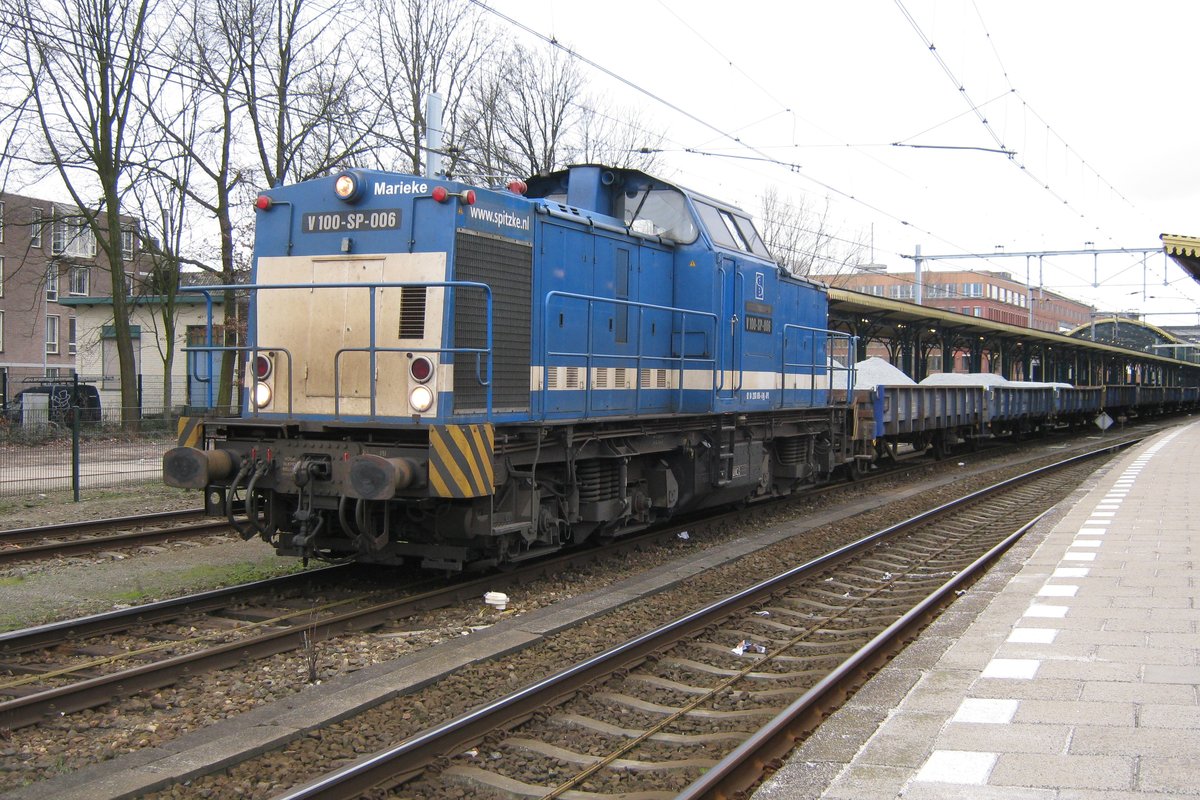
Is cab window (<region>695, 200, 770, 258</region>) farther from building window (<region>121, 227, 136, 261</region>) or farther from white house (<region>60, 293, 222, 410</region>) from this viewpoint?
white house (<region>60, 293, 222, 410</region>)

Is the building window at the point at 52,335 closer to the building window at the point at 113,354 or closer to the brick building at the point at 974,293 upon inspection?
the building window at the point at 113,354

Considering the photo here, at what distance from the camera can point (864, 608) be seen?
7.89 m

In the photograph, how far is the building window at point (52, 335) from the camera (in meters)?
41.6

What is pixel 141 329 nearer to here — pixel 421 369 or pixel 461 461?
pixel 421 369

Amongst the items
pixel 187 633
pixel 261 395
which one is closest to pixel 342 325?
pixel 261 395

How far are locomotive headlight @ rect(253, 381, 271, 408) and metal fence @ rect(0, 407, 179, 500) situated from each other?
25.2 feet

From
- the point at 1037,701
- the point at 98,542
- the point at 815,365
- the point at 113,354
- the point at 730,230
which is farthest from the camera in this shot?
the point at 113,354

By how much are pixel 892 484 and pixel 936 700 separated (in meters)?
13.0

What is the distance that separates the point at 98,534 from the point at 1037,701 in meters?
9.68

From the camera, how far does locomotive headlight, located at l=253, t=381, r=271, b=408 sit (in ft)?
26.1

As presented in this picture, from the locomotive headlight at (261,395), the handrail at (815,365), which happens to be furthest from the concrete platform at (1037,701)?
the locomotive headlight at (261,395)

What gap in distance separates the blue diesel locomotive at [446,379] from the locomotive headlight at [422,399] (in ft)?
0.06

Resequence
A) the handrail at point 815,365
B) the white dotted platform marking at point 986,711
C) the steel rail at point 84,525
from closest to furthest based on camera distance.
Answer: the white dotted platform marking at point 986,711
the steel rail at point 84,525
the handrail at point 815,365

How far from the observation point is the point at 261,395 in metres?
7.97
